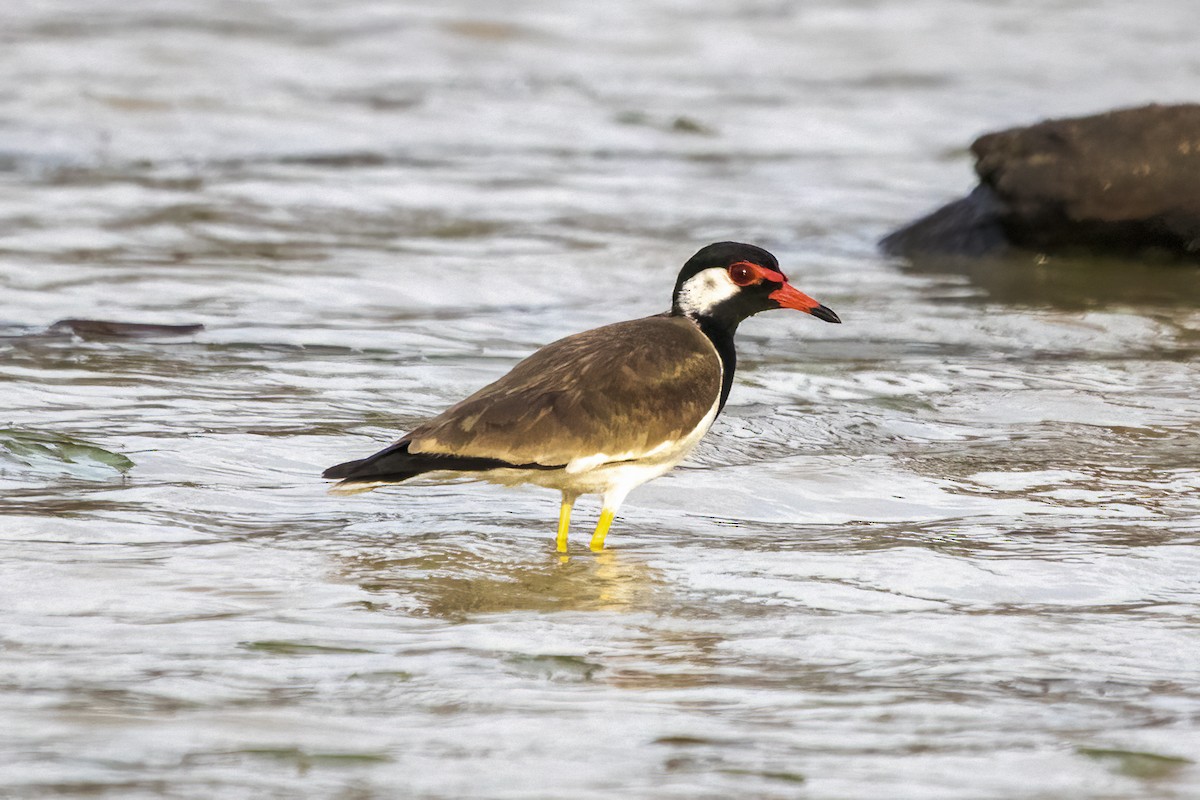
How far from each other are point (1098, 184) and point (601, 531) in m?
6.62

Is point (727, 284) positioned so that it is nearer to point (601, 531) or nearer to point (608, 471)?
point (608, 471)

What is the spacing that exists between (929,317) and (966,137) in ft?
29.3

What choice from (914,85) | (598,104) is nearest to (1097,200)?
(598,104)

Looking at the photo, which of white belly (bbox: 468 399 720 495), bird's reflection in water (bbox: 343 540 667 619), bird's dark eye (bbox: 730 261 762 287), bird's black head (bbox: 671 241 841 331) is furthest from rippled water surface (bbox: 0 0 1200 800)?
bird's dark eye (bbox: 730 261 762 287)

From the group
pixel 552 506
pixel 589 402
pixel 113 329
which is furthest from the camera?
pixel 113 329

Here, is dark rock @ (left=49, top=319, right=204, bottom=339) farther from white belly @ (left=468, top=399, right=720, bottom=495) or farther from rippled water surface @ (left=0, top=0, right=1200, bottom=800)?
white belly @ (left=468, top=399, right=720, bottom=495)

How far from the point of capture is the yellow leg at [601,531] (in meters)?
6.16

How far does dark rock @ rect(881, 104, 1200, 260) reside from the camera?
11492 millimetres

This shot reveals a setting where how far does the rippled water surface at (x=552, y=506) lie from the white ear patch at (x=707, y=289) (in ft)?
2.61

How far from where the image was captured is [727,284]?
6.50 m

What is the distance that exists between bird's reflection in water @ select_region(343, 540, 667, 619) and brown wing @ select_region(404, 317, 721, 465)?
1.23ft

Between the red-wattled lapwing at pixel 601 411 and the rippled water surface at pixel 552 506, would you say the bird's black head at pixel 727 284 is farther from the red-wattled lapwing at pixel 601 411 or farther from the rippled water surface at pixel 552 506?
the rippled water surface at pixel 552 506

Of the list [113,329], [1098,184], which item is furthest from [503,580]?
[1098,184]

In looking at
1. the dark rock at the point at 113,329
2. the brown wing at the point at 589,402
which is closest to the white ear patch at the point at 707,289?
the brown wing at the point at 589,402
